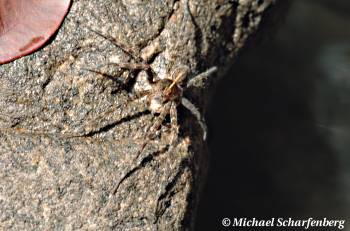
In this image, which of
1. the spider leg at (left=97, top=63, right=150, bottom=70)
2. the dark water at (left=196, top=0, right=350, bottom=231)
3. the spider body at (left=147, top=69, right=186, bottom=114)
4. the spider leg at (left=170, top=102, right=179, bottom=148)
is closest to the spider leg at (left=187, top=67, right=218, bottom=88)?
the spider body at (left=147, top=69, right=186, bottom=114)

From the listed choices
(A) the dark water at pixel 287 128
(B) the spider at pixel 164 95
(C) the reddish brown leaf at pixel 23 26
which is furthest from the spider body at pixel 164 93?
(A) the dark water at pixel 287 128

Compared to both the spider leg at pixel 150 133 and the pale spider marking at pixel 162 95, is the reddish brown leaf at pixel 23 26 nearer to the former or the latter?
the pale spider marking at pixel 162 95

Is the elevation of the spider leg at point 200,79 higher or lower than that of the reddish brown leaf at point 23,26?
higher

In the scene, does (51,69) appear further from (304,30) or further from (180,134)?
(304,30)

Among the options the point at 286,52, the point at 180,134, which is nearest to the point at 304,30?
the point at 286,52

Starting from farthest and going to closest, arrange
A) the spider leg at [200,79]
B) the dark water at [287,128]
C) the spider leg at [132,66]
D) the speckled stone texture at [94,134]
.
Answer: the dark water at [287,128] → the spider leg at [200,79] → the spider leg at [132,66] → the speckled stone texture at [94,134]

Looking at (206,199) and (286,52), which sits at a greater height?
(286,52)

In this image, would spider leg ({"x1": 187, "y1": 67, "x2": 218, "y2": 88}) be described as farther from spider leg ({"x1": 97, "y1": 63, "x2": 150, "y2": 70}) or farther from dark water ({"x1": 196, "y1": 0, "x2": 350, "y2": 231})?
dark water ({"x1": 196, "y1": 0, "x2": 350, "y2": 231})
